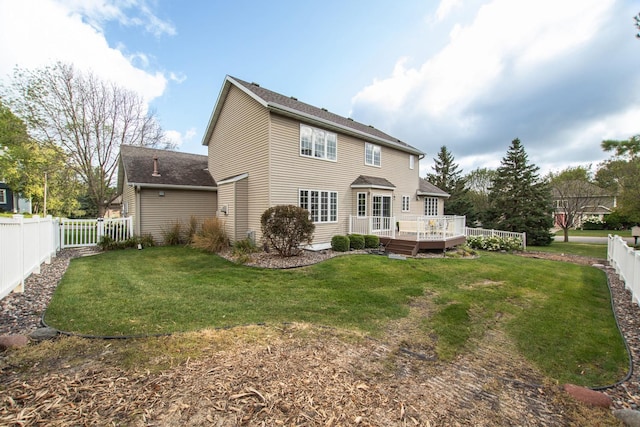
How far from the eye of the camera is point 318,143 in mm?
12578

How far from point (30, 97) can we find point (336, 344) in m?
23.0

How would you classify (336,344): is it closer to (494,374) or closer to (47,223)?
(494,374)

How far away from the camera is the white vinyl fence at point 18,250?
4.54m

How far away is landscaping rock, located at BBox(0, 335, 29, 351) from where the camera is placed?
10.8ft

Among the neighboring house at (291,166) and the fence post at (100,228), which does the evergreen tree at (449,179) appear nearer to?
the neighboring house at (291,166)

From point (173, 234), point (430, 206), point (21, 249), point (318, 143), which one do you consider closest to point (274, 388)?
point (21, 249)

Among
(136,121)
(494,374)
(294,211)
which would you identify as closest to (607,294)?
(494,374)

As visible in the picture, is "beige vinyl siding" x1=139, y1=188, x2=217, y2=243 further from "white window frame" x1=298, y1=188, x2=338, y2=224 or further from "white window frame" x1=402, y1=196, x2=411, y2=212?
"white window frame" x1=402, y1=196, x2=411, y2=212

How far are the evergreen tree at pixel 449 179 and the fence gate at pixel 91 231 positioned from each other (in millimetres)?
28141

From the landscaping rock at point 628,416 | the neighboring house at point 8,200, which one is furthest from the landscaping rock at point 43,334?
the neighboring house at point 8,200

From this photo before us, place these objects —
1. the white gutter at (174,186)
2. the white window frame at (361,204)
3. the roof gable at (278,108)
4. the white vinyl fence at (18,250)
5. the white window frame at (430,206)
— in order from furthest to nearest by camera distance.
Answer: the white window frame at (430,206)
the white window frame at (361,204)
the white gutter at (174,186)
the roof gable at (278,108)
the white vinyl fence at (18,250)

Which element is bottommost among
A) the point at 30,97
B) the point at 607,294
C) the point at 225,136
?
the point at 607,294

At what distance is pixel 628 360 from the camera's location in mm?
3727

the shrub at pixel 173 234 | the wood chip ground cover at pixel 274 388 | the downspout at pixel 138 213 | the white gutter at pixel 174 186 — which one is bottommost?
the wood chip ground cover at pixel 274 388
